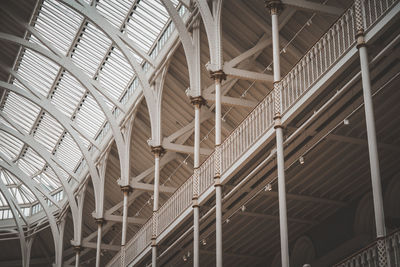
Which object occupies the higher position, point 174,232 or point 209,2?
point 209,2

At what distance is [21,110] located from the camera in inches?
1626

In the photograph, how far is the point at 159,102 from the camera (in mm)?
27453

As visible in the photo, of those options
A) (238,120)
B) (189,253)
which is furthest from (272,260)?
(238,120)

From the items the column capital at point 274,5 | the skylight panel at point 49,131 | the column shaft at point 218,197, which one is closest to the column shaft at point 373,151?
the column capital at point 274,5

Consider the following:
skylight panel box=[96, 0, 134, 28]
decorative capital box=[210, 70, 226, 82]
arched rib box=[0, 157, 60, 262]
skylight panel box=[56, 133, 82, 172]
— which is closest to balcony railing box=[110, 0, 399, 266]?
decorative capital box=[210, 70, 226, 82]

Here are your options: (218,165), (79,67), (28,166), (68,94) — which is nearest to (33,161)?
(28,166)

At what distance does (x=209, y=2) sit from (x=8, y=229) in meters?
29.0

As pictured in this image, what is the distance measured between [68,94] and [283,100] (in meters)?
21.4

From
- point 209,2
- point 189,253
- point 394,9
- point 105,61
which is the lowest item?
point 189,253

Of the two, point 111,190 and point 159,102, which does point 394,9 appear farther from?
point 111,190

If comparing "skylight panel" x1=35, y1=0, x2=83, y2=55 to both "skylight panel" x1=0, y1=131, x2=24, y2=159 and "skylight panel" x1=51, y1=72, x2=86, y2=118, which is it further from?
"skylight panel" x1=0, y1=131, x2=24, y2=159

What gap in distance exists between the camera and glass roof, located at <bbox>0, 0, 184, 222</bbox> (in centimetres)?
3084

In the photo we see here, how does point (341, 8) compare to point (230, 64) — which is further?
point (230, 64)

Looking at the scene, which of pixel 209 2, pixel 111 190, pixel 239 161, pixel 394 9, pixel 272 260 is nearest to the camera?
pixel 394 9
